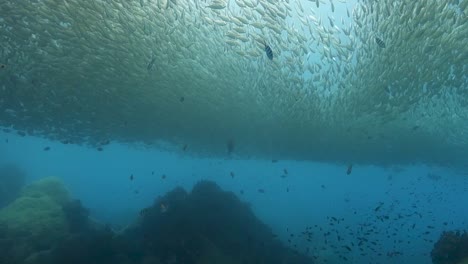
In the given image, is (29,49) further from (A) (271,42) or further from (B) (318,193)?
(B) (318,193)

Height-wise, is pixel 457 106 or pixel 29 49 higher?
pixel 457 106

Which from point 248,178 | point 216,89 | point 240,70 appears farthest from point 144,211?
point 248,178

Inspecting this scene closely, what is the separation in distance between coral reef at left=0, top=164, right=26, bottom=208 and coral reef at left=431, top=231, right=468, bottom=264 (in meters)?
37.1

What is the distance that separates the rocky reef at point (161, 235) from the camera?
13727mm

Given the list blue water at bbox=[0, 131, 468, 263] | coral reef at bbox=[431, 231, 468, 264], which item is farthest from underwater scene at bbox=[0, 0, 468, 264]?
blue water at bbox=[0, 131, 468, 263]

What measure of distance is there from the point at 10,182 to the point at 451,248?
4144 centimetres

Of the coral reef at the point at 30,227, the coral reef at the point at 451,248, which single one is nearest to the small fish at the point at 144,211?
the coral reef at the point at 30,227

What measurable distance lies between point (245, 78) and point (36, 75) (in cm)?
1088

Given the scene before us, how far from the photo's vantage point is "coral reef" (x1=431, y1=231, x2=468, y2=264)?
37.4 ft

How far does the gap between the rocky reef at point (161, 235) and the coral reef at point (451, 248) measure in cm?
745

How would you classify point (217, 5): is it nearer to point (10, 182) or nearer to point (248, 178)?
point (10, 182)

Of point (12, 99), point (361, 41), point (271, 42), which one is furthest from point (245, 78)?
point (12, 99)

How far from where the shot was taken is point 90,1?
1059 centimetres

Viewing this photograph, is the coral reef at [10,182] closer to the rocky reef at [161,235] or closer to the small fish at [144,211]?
the rocky reef at [161,235]
